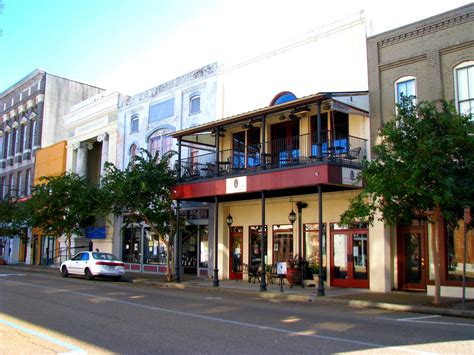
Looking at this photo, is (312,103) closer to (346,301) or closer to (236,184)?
(236,184)

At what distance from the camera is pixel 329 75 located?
19953 millimetres

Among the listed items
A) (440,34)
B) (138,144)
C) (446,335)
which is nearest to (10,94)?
(138,144)

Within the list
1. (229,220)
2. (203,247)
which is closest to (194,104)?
(229,220)

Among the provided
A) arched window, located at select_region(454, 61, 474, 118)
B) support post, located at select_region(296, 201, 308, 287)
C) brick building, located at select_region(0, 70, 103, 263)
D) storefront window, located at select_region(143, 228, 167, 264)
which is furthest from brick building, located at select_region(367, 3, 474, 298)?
brick building, located at select_region(0, 70, 103, 263)

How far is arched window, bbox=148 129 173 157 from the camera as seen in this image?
28.0 meters

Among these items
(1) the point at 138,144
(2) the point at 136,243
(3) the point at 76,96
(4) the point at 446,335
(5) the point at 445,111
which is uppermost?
(3) the point at 76,96

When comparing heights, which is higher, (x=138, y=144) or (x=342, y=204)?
(x=138, y=144)

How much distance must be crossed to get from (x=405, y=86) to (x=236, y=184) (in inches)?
288

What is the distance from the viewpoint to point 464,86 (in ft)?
53.4

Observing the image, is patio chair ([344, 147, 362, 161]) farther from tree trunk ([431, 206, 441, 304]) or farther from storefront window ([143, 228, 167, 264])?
storefront window ([143, 228, 167, 264])

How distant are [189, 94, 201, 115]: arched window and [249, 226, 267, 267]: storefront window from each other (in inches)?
295

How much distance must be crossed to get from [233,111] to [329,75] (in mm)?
5617

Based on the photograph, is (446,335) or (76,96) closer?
(446,335)

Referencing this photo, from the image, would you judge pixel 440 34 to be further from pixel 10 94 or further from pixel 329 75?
pixel 10 94
